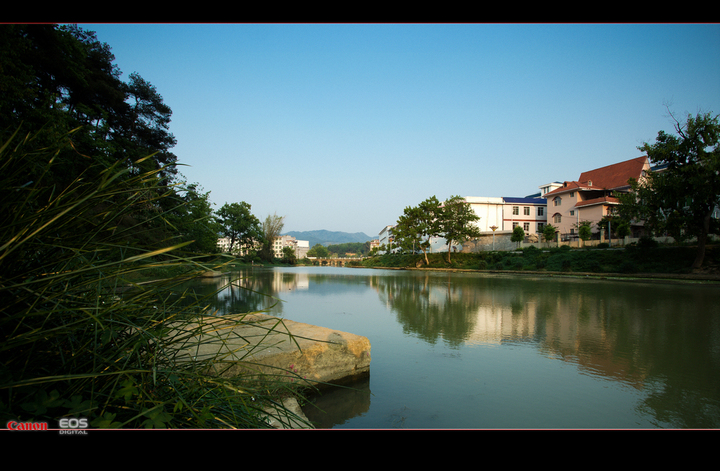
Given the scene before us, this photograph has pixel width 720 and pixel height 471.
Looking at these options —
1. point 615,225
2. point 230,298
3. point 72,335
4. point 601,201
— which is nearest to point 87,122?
point 230,298

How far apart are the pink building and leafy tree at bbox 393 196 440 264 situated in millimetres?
12164

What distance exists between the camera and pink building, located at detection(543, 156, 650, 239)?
92.4 feet

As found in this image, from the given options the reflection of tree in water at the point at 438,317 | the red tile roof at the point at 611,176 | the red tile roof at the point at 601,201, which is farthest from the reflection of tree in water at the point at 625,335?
the red tile roof at the point at 611,176

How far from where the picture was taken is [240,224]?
37.3 metres

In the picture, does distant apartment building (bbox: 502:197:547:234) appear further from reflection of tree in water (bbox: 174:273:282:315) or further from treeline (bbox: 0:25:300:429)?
treeline (bbox: 0:25:300:429)

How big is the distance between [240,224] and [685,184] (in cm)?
3641

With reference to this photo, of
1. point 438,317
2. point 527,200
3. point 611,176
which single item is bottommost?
point 438,317

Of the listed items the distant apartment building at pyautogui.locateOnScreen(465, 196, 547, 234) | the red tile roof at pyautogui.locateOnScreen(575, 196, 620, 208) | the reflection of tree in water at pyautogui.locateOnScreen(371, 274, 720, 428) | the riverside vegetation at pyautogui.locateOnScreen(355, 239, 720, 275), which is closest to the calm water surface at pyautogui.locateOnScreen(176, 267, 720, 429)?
the reflection of tree in water at pyautogui.locateOnScreen(371, 274, 720, 428)

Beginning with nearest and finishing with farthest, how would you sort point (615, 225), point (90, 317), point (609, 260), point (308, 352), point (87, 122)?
point (90, 317), point (308, 352), point (87, 122), point (609, 260), point (615, 225)

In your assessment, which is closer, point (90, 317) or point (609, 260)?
point (90, 317)

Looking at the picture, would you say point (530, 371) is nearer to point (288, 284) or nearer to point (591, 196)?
point (288, 284)
